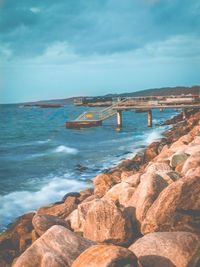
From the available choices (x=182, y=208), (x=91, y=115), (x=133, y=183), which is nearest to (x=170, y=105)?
(x=91, y=115)

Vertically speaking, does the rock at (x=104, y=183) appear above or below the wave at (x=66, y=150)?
above

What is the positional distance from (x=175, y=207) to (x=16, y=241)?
14.0 feet

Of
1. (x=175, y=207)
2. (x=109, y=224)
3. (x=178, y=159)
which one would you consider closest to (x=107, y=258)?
(x=109, y=224)

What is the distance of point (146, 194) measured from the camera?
7574 mm

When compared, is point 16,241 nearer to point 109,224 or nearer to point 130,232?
point 109,224

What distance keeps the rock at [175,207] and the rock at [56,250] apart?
1.10 metres

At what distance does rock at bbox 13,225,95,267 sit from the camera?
5.95 m

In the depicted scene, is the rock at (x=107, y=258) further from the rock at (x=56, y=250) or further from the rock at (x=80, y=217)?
the rock at (x=80, y=217)

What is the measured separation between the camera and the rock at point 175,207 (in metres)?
6.76

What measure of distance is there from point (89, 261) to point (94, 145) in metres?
27.6

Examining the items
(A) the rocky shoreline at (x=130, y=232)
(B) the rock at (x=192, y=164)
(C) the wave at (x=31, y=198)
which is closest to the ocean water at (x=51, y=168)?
(C) the wave at (x=31, y=198)

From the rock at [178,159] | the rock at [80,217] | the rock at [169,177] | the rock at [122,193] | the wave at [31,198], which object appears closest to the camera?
the rock at [80,217]

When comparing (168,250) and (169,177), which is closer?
(168,250)

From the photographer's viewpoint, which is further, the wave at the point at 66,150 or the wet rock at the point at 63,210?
the wave at the point at 66,150
